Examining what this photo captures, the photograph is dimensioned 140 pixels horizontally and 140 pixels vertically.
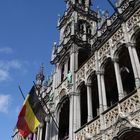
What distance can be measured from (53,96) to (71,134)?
21.8 feet

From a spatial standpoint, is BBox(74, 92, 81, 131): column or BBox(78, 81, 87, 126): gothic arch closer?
BBox(74, 92, 81, 131): column

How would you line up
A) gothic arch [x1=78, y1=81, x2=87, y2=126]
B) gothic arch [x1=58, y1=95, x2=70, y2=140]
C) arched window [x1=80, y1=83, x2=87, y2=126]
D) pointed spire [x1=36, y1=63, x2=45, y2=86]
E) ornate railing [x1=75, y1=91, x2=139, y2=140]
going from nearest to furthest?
ornate railing [x1=75, y1=91, x2=139, y2=140] → gothic arch [x1=78, y1=81, x2=87, y2=126] → arched window [x1=80, y1=83, x2=87, y2=126] → gothic arch [x1=58, y1=95, x2=70, y2=140] → pointed spire [x1=36, y1=63, x2=45, y2=86]

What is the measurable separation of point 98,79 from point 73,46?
280 inches

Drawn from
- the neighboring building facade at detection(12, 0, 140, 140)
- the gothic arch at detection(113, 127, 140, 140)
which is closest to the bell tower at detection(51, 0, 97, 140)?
the neighboring building facade at detection(12, 0, 140, 140)

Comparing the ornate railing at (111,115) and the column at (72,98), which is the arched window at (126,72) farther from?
the column at (72,98)

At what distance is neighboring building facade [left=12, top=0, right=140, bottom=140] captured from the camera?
16.1 meters

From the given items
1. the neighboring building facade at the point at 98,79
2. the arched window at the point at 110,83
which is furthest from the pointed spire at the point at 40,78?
the arched window at the point at 110,83

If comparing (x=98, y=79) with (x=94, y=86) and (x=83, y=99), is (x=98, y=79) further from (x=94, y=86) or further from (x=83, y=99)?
(x=83, y=99)

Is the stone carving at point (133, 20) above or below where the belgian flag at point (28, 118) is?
above

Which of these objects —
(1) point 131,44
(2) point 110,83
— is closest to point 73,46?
(2) point 110,83

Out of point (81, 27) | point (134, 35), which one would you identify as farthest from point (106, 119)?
point (81, 27)

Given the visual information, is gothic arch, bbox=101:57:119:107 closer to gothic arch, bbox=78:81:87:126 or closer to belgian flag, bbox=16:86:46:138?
gothic arch, bbox=78:81:87:126

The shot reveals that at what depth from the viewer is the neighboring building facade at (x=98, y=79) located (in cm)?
1610

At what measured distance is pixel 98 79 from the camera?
65.1 ft
